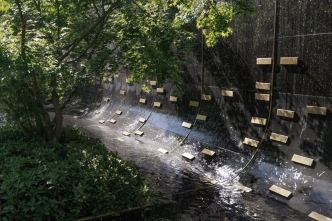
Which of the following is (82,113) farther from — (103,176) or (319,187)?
(319,187)

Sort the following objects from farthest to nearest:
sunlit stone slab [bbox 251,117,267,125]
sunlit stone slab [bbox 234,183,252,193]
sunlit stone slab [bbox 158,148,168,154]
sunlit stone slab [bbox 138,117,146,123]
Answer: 1. sunlit stone slab [bbox 138,117,146,123]
2. sunlit stone slab [bbox 158,148,168,154]
3. sunlit stone slab [bbox 251,117,267,125]
4. sunlit stone slab [bbox 234,183,252,193]

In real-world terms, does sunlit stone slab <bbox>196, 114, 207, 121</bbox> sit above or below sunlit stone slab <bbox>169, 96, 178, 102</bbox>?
below

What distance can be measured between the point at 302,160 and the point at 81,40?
257 inches

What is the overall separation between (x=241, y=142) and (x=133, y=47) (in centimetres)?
453

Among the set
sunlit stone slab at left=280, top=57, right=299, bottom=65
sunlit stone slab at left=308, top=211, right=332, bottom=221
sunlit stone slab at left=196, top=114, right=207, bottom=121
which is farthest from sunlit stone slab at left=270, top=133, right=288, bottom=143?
sunlit stone slab at left=196, top=114, right=207, bottom=121

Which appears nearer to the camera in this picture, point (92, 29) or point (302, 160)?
point (92, 29)

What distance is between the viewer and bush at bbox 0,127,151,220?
5.43 metres

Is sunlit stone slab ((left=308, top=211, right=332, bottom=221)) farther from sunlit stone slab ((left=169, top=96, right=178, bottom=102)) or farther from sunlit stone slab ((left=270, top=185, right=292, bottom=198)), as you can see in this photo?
sunlit stone slab ((left=169, top=96, right=178, bottom=102))

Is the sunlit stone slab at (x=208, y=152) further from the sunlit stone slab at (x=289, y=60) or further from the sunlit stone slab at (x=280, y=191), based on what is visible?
the sunlit stone slab at (x=289, y=60)

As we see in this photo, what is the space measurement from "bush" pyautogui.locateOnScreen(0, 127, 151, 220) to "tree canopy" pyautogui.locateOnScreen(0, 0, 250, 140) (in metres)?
1.32

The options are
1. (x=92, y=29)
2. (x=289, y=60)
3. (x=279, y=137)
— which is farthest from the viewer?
(x=279, y=137)

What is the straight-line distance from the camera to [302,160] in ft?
26.2

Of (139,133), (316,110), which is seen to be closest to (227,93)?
(316,110)

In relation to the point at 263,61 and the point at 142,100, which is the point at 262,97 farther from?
the point at 142,100
